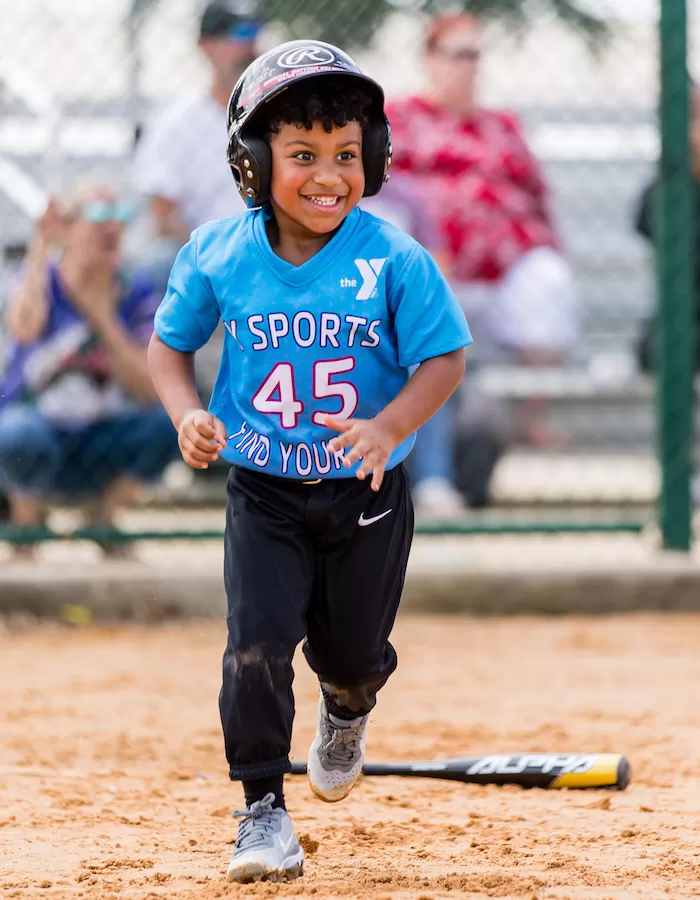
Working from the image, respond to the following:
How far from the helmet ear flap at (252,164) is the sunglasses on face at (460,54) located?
140 inches

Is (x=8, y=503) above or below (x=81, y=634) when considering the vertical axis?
above

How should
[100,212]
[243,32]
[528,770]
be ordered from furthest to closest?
[243,32], [100,212], [528,770]

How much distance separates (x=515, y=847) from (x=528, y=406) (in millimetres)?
4838

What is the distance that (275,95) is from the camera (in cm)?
245

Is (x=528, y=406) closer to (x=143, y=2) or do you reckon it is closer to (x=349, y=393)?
(x=143, y=2)

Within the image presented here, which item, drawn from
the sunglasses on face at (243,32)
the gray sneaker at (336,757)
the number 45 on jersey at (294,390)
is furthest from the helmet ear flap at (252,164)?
the sunglasses on face at (243,32)

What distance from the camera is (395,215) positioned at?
574 centimetres

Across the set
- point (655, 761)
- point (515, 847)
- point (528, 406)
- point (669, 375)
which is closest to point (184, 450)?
point (515, 847)

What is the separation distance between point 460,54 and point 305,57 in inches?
141

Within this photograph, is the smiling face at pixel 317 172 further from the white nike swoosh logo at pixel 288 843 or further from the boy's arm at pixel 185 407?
the white nike swoosh logo at pixel 288 843

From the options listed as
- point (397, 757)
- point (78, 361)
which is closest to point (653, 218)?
point (78, 361)

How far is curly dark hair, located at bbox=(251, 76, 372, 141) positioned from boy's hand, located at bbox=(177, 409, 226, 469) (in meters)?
0.56

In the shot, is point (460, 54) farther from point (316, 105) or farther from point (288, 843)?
point (288, 843)

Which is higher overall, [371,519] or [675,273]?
[675,273]
